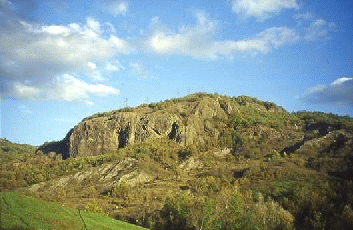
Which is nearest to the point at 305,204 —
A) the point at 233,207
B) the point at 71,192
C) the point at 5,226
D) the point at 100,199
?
the point at 233,207

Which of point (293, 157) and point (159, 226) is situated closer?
point (159, 226)

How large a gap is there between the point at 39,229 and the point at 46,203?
329 inches

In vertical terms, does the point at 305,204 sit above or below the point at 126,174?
below

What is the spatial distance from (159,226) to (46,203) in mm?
54951

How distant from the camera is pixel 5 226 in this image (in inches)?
1550

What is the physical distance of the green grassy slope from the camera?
4144 cm

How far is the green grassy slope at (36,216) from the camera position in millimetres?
41438

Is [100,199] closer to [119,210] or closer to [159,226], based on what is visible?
[119,210]

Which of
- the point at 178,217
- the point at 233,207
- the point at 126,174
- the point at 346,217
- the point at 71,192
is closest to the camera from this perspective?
the point at 233,207

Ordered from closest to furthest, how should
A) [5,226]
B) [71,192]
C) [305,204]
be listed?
1. [5,226]
2. [305,204]
3. [71,192]

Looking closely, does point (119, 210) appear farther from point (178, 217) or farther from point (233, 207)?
point (233, 207)

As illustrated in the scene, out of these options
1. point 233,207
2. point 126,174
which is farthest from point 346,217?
point 126,174

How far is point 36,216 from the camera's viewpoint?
44.2 meters

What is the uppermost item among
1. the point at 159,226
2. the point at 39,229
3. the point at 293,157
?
the point at 293,157
